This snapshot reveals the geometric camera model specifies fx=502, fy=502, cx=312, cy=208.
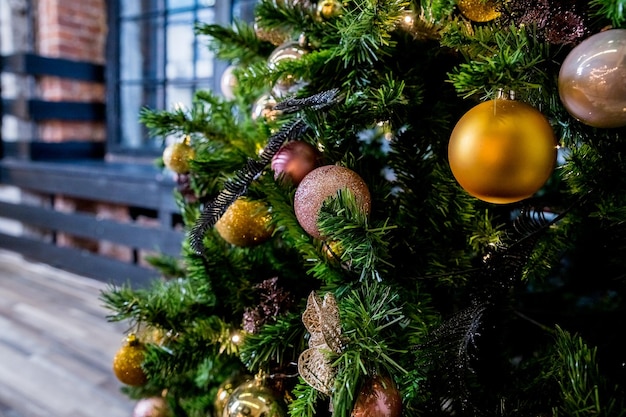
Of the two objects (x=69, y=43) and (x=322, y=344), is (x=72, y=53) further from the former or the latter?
(x=322, y=344)

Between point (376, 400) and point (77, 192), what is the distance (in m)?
2.29

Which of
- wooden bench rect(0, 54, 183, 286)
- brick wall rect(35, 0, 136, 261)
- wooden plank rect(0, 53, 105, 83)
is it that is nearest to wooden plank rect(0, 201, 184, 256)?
wooden bench rect(0, 54, 183, 286)

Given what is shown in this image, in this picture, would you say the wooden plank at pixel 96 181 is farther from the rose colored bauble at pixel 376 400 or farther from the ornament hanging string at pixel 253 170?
the rose colored bauble at pixel 376 400

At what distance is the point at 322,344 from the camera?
423 mm

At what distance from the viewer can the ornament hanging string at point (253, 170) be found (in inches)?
18.4

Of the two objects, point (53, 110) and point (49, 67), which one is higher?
point (49, 67)

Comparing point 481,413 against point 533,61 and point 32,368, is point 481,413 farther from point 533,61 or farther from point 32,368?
point 32,368

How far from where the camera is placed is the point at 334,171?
46 centimetres

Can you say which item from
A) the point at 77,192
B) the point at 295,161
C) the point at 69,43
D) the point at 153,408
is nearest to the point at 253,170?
the point at 295,161

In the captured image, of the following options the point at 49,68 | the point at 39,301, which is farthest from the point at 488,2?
the point at 49,68

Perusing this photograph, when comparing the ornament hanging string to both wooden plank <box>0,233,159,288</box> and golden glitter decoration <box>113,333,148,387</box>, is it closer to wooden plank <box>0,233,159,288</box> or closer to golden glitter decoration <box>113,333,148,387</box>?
golden glitter decoration <box>113,333,148,387</box>

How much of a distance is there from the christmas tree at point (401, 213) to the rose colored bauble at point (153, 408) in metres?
0.04

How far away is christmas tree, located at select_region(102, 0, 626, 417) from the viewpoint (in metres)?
0.36

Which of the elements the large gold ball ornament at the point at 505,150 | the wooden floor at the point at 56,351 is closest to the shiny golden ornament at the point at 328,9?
the large gold ball ornament at the point at 505,150
